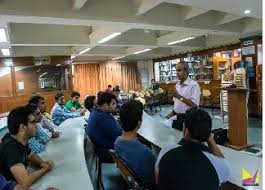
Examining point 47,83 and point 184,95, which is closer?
point 184,95

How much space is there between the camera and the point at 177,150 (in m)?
1.44

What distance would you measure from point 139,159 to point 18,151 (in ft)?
2.66

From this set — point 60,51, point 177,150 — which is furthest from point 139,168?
point 60,51

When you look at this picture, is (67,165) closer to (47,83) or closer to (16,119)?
(16,119)

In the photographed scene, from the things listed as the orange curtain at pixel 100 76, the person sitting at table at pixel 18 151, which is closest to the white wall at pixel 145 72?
the orange curtain at pixel 100 76

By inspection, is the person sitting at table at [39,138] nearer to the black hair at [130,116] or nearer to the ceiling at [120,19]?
the black hair at [130,116]

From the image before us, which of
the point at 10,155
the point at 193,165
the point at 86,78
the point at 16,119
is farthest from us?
the point at 86,78

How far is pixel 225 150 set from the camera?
7.32ft

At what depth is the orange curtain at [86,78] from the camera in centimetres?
1241

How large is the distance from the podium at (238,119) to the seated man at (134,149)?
3062 millimetres

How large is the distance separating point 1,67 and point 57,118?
183 inches

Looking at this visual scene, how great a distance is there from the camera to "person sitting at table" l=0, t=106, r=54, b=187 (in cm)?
168

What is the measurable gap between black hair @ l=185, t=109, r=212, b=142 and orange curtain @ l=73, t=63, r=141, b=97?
11.2 m

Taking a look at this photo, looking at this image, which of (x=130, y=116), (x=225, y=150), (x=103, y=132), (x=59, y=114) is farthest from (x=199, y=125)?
(x=59, y=114)
